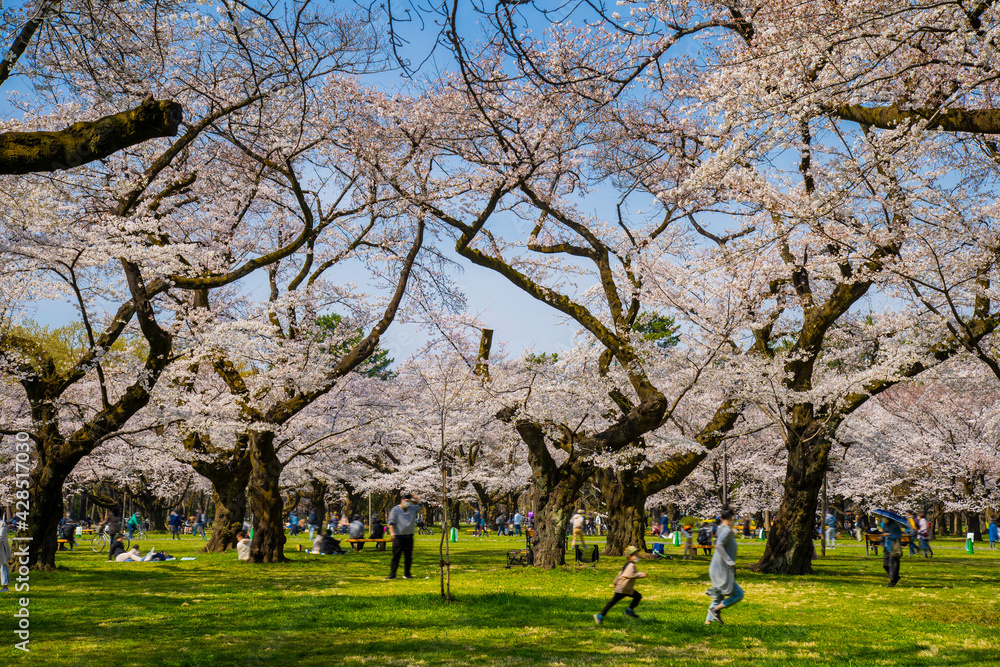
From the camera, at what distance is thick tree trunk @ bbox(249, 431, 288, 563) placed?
1916 centimetres

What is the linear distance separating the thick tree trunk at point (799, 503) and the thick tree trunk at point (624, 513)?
4848 millimetres

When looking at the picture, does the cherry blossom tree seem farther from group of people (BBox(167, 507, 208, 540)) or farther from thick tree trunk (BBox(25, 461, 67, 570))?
group of people (BBox(167, 507, 208, 540))

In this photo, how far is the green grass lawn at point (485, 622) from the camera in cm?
702

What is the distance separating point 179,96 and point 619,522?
55.2 ft

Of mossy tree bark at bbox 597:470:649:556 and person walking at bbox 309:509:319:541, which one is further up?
mossy tree bark at bbox 597:470:649:556

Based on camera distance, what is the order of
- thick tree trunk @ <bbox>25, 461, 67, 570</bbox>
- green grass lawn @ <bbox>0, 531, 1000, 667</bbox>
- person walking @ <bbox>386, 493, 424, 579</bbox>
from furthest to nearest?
thick tree trunk @ <bbox>25, 461, 67, 570</bbox> → person walking @ <bbox>386, 493, 424, 579</bbox> → green grass lawn @ <bbox>0, 531, 1000, 667</bbox>

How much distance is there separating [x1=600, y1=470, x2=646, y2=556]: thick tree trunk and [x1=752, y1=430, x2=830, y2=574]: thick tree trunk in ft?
15.9

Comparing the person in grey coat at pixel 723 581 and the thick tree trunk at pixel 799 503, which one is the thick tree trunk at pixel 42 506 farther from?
the thick tree trunk at pixel 799 503

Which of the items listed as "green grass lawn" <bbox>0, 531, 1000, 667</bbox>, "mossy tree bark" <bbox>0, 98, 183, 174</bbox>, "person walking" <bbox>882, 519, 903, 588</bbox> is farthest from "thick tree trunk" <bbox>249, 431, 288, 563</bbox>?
"mossy tree bark" <bbox>0, 98, 183, 174</bbox>

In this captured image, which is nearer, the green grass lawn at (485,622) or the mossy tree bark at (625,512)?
the green grass lawn at (485,622)

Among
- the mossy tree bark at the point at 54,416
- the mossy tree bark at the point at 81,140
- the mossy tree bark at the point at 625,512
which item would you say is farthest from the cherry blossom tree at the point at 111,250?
the mossy tree bark at the point at 625,512

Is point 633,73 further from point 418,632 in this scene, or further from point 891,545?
point 891,545

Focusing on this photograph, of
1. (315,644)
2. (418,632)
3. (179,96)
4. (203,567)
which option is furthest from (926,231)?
(203,567)

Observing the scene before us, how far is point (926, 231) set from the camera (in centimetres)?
1164
